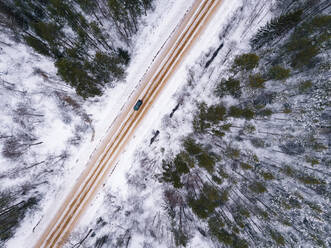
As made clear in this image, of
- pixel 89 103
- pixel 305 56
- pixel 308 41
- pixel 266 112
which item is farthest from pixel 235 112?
pixel 89 103

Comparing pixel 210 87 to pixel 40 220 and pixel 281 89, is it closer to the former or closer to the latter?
pixel 281 89

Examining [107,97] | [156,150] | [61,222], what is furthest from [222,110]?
[61,222]

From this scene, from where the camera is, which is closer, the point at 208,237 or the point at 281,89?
the point at 281,89

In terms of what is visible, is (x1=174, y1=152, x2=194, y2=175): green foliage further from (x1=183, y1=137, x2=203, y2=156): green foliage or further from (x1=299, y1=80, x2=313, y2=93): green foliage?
(x1=299, y1=80, x2=313, y2=93): green foliage

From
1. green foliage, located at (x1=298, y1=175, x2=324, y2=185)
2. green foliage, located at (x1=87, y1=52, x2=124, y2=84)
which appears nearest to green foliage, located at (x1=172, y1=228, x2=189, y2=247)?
green foliage, located at (x1=298, y1=175, x2=324, y2=185)

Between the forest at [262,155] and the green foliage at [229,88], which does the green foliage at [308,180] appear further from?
the green foliage at [229,88]

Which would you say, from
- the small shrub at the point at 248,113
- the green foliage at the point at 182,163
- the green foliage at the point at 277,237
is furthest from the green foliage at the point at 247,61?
the green foliage at the point at 277,237
